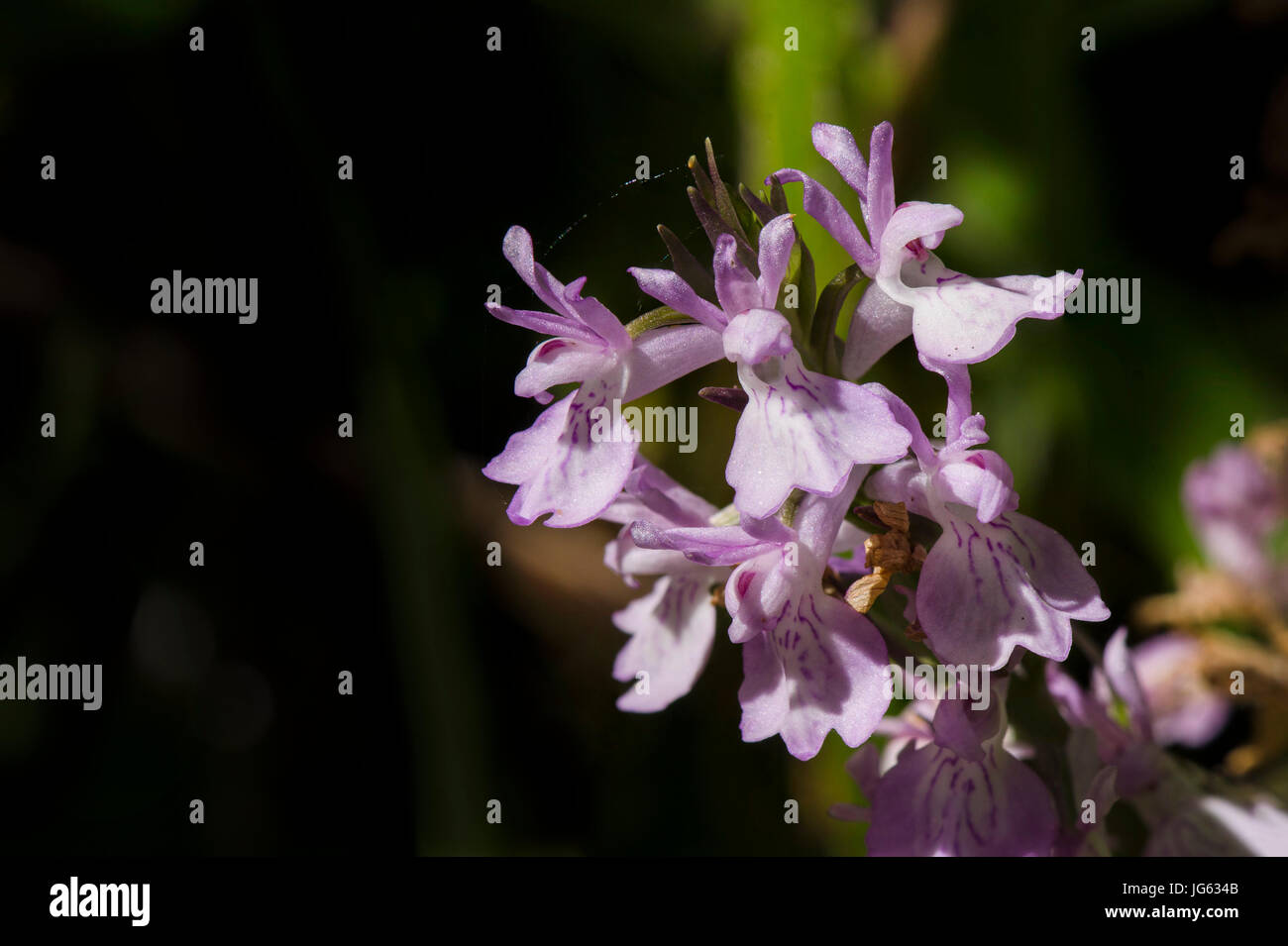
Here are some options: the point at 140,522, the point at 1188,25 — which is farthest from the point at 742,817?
the point at 1188,25

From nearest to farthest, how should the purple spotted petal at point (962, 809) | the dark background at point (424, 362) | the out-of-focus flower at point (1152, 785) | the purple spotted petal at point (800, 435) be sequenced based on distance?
the purple spotted petal at point (800, 435)
the purple spotted petal at point (962, 809)
the out-of-focus flower at point (1152, 785)
the dark background at point (424, 362)

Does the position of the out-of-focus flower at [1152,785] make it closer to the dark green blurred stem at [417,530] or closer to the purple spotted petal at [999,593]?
the purple spotted petal at [999,593]

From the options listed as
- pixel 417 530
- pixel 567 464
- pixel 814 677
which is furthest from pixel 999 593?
pixel 417 530

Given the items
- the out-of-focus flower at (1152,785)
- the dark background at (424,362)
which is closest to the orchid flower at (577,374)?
the out-of-focus flower at (1152,785)

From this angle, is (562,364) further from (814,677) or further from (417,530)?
(417,530)

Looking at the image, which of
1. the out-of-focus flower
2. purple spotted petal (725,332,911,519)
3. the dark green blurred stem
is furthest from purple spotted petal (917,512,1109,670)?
the dark green blurred stem

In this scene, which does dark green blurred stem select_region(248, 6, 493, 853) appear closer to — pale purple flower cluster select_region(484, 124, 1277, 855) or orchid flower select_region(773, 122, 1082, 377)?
pale purple flower cluster select_region(484, 124, 1277, 855)
